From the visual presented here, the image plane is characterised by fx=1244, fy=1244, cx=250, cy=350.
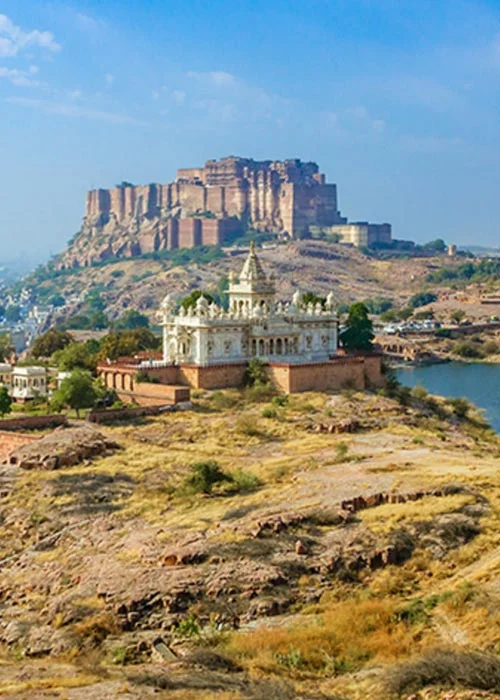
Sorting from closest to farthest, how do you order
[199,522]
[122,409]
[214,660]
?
[214,660], [199,522], [122,409]

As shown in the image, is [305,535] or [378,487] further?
[378,487]

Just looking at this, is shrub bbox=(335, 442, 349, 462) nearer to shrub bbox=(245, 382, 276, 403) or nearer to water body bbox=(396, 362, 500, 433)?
shrub bbox=(245, 382, 276, 403)

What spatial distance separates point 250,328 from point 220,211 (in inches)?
4644

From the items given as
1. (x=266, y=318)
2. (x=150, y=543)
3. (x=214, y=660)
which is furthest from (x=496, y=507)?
(x=266, y=318)

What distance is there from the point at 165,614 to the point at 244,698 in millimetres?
6509

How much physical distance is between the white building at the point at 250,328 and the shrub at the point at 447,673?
92.0 ft

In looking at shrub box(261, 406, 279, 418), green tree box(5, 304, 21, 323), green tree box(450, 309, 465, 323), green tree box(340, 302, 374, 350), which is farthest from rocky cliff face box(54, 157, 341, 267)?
shrub box(261, 406, 279, 418)

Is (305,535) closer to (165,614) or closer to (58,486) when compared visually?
(165,614)

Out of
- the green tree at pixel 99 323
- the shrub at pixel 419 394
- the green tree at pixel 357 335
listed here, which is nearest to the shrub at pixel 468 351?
the green tree at pixel 99 323

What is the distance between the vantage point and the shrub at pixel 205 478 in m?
31.5

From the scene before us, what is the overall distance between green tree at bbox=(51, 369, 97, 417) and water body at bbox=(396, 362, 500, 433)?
20.1m

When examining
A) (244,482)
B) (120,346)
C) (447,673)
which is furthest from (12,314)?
(447,673)

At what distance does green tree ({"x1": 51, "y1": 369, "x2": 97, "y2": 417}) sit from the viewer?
4038 centimetres

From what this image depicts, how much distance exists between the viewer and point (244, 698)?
56.0ft
